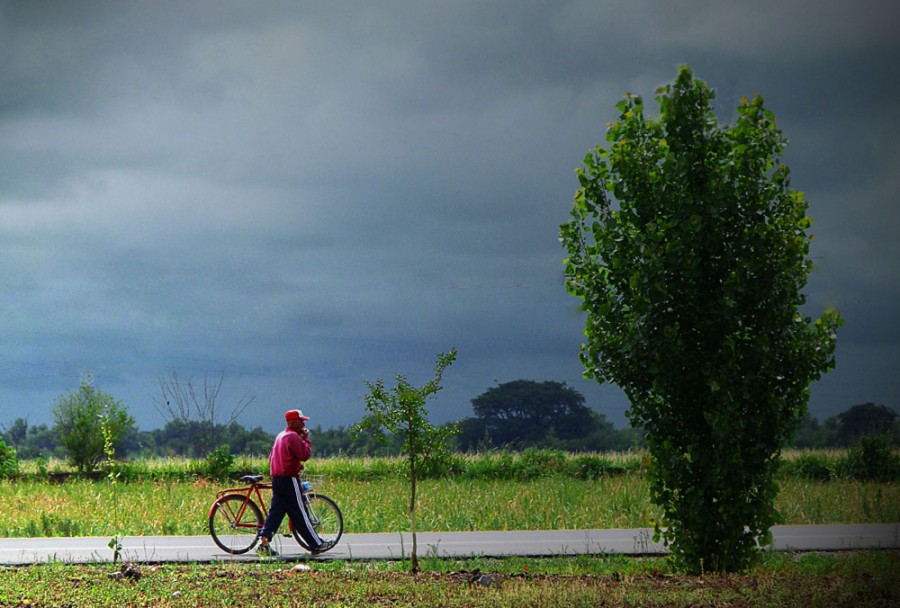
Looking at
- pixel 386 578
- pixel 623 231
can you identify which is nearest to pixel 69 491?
pixel 386 578

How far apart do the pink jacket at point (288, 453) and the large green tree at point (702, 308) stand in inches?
170

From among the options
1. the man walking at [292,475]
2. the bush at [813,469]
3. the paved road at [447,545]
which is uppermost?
the man walking at [292,475]

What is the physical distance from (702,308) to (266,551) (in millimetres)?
7082

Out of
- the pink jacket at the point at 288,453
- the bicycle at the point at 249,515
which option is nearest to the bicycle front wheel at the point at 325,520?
the bicycle at the point at 249,515

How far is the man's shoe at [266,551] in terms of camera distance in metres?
14.0

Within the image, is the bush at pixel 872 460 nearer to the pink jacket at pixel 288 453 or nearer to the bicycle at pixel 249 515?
the bicycle at pixel 249 515

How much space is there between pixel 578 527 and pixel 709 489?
23.4ft

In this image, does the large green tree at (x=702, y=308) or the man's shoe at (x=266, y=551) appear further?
the man's shoe at (x=266, y=551)

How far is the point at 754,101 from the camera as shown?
11539 millimetres

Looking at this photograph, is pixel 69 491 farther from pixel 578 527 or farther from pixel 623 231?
pixel 623 231

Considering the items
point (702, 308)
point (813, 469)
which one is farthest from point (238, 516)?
point (813, 469)

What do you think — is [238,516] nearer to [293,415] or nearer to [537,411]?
[293,415]

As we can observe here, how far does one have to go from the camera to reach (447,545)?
15.3 meters

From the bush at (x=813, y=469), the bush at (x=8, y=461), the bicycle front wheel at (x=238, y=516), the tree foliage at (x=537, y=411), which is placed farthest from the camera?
the tree foliage at (x=537, y=411)
